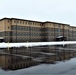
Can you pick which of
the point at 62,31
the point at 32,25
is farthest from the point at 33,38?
the point at 62,31

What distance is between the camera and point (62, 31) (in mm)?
93062

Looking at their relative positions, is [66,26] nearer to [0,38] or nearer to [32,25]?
[32,25]

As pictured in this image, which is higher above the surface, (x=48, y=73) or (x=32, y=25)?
(x=32, y=25)

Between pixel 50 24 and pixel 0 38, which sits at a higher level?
pixel 50 24

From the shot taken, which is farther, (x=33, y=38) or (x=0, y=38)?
(x=33, y=38)

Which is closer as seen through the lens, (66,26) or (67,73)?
(67,73)

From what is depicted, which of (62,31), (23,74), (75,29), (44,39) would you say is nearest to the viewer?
(23,74)

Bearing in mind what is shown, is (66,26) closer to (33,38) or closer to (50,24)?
(50,24)

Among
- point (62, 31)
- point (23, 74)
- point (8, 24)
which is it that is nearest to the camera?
point (23, 74)

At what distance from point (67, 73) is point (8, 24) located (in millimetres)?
63334

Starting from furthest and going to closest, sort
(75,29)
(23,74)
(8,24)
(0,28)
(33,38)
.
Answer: (75,29)
(33,38)
(0,28)
(8,24)
(23,74)

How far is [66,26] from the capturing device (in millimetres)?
96375

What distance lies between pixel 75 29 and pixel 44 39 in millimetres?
37900

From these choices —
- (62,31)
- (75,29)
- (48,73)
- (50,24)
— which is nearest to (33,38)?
(50,24)
